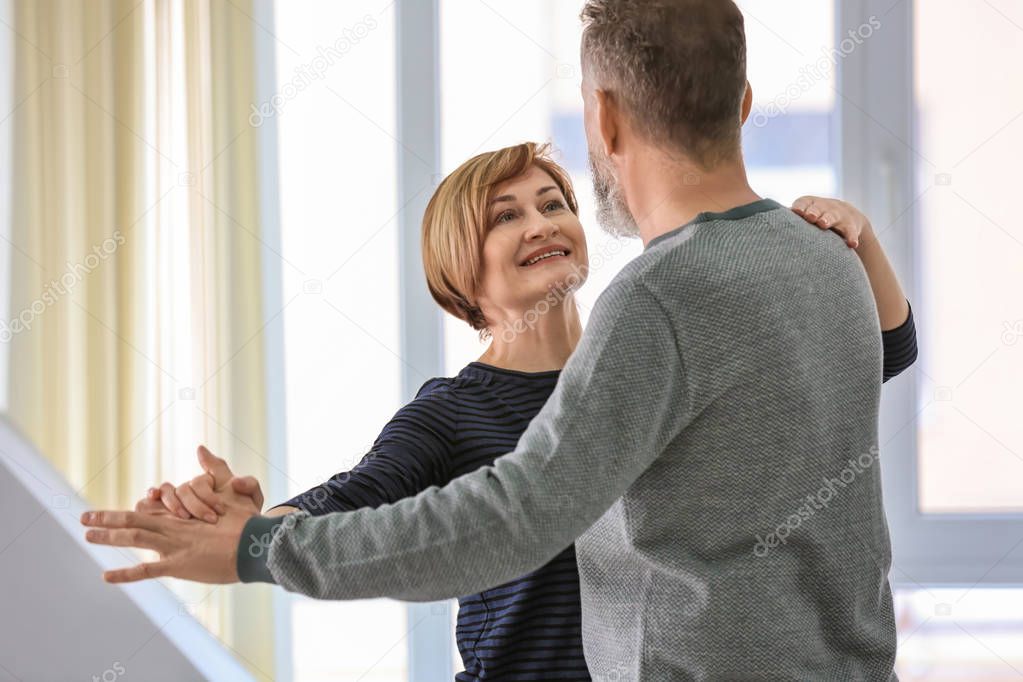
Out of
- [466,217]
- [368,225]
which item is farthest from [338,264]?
[466,217]

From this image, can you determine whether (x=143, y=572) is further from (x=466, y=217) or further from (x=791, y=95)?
(x=791, y=95)

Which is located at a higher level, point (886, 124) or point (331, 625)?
point (886, 124)

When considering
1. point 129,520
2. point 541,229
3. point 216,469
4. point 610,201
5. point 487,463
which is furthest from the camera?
point 541,229

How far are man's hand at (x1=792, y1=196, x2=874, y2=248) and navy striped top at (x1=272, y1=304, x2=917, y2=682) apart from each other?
258 millimetres

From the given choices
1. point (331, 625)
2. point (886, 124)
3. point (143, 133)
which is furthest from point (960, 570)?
point (143, 133)

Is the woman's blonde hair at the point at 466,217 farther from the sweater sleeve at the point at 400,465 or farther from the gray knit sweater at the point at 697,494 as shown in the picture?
the gray knit sweater at the point at 697,494

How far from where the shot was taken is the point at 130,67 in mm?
2311

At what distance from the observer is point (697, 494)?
2.74ft

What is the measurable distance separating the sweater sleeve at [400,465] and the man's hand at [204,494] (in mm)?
196

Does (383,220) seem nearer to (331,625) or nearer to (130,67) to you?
(130,67)

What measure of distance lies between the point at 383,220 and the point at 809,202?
1.47 m

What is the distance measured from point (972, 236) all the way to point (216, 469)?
199cm

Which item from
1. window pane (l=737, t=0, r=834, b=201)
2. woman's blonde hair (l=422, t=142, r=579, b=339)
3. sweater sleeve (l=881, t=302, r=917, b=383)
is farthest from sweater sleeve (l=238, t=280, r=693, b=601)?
window pane (l=737, t=0, r=834, b=201)

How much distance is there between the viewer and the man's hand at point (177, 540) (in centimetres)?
84
